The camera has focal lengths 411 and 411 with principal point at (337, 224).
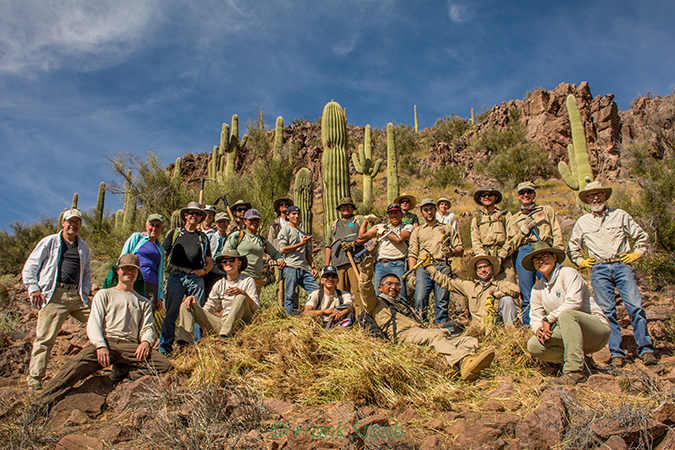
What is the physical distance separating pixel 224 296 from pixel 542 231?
12.7 ft

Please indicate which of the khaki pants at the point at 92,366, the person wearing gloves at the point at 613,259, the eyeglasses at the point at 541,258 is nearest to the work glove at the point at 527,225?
the person wearing gloves at the point at 613,259

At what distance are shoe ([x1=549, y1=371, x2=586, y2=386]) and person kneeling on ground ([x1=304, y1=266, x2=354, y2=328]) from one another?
1.96 m

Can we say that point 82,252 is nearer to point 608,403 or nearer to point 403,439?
point 403,439

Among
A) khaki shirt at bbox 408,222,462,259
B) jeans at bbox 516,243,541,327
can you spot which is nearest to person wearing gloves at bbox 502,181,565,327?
jeans at bbox 516,243,541,327

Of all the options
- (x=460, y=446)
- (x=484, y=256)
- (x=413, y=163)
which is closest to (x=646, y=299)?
(x=484, y=256)

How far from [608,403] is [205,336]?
3.61m

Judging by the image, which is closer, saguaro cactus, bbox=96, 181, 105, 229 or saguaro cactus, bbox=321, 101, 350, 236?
saguaro cactus, bbox=321, 101, 350, 236

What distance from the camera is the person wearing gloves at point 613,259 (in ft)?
14.1

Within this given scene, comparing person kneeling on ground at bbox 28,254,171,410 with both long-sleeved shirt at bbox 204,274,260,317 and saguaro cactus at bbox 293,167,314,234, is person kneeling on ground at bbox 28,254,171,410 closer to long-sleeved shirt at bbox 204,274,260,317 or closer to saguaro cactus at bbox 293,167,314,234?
long-sleeved shirt at bbox 204,274,260,317

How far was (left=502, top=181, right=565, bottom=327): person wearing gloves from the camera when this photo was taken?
16.5 feet

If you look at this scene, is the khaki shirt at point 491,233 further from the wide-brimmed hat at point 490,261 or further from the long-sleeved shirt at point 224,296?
the long-sleeved shirt at point 224,296

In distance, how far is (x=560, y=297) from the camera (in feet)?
12.4

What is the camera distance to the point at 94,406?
348 centimetres

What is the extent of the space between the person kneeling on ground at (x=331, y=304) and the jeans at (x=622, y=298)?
9.02 ft
